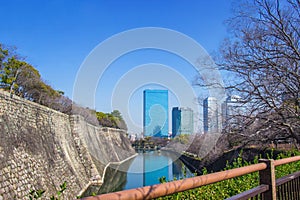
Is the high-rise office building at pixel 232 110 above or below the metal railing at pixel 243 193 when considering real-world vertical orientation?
above

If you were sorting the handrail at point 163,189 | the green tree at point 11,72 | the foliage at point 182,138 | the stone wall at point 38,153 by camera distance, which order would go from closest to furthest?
the handrail at point 163,189
the stone wall at point 38,153
the green tree at point 11,72
the foliage at point 182,138

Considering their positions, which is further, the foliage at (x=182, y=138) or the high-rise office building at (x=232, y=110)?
the foliage at (x=182, y=138)

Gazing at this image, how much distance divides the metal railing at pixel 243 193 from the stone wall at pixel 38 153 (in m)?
5.39

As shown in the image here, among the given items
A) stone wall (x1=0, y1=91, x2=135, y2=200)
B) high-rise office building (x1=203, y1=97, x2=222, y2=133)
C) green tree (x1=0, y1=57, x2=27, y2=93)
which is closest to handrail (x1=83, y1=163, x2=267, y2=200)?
stone wall (x1=0, y1=91, x2=135, y2=200)

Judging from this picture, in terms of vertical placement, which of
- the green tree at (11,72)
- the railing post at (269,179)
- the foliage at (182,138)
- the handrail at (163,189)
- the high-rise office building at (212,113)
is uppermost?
the green tree at (11,72)

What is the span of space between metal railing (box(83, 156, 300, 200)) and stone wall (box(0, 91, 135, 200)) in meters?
5.39

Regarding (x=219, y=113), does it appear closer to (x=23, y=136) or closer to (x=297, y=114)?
(x=297, y=114)

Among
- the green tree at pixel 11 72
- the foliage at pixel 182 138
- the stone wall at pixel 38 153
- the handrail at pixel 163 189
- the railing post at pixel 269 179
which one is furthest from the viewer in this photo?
the foliage at pixel 182 138

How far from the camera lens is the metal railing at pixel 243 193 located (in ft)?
3.04

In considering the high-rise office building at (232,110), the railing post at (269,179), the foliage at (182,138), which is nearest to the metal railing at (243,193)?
the railing post at (269,179)

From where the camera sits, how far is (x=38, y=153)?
9008 millimetres

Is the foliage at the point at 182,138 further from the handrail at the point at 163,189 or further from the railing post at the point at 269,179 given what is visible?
the handrail at the point at 163,189

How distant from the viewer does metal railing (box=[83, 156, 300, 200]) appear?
3.04ft

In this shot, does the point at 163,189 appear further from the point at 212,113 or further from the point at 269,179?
the point at 212,113
